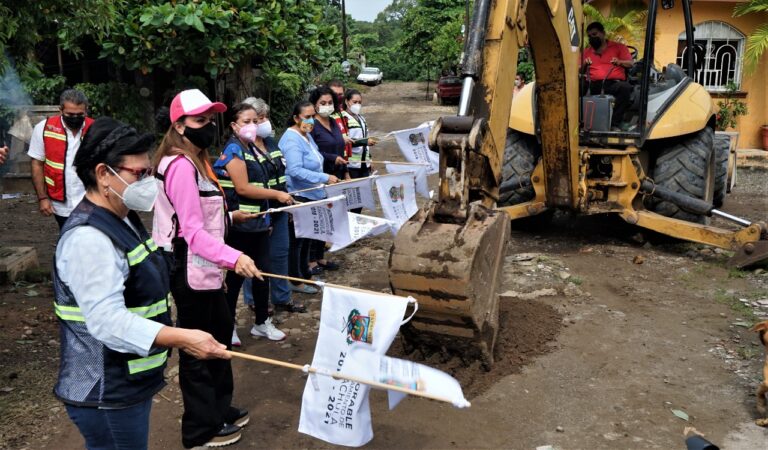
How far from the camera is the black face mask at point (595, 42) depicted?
741 centimetres

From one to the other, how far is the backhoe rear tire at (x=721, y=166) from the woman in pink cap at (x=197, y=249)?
23.8 ft

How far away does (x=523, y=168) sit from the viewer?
26.2ft

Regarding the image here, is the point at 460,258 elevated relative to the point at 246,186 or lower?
lower

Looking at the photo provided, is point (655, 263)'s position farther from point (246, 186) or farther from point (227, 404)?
point (227, 404)

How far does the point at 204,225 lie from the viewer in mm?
3707

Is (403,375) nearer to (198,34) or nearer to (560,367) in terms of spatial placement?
(560,367)

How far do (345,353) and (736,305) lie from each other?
423cm

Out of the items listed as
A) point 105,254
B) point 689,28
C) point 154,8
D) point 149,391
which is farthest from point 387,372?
point 154,8

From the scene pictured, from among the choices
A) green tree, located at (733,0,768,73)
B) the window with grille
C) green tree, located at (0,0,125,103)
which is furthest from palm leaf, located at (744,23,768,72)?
green tree, located at (0,0,125,103)

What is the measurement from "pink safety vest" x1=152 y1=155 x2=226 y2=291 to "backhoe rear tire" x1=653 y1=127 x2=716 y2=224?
216 inches

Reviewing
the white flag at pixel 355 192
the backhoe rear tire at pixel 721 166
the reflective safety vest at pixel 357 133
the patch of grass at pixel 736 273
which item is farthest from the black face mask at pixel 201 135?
the backhoe rear tire at pixel 721 166

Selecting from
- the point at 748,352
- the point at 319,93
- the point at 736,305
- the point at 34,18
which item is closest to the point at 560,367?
the point at 748,352

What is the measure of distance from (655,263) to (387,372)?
510cm

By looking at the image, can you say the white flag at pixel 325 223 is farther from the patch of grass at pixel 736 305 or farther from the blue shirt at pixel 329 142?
the patch of grass at pixel 736 305
